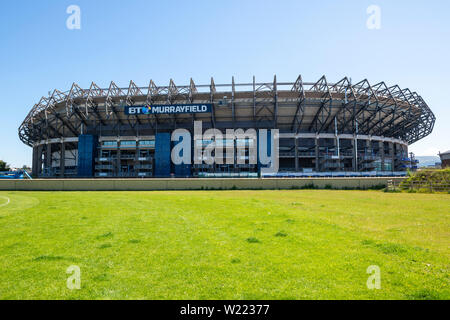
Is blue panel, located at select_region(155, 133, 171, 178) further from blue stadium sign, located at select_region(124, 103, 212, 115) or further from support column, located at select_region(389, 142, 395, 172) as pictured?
support column, located at select_region(389, 142, 395, 172)

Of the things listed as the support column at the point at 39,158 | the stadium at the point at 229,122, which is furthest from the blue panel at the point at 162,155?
the support column at the point at 39,158

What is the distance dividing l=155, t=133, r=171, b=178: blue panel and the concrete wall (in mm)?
23575

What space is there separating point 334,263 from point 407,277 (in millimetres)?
1160

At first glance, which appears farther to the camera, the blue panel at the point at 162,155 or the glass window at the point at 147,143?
the glass window at the point at 147,143

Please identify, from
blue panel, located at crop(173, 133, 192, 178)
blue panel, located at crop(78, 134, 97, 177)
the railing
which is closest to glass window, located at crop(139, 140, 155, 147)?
blue panel, located at crop(173, 133, 192, 178)

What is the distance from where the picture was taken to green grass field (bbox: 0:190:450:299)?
3.74 meters

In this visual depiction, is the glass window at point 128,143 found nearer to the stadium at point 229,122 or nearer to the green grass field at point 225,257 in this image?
the stadium at point 229,122

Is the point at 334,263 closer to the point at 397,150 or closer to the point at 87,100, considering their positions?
the point at 87,100

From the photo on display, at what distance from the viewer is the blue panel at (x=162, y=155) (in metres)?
50.4

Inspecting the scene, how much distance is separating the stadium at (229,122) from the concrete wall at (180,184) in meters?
20.6

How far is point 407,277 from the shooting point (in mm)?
4215
